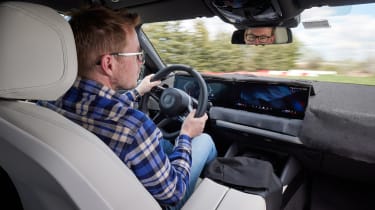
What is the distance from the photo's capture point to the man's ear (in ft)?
4.18

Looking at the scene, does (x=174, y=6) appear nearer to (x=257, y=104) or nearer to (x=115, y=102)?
(x=257, y=104)

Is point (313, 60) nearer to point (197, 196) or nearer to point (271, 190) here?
point (271, 190)

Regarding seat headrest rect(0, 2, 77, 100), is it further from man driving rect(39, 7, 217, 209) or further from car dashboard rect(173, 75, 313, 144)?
car dashboard rect(173, 75, 313, 144)

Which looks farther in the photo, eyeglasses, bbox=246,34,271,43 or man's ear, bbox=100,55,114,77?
eyeglasses, bbox=246,34,271,43

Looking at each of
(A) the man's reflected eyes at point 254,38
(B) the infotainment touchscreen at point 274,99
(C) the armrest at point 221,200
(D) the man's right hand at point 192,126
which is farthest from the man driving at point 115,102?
(B) the infotainment touchscreen at point 274,99

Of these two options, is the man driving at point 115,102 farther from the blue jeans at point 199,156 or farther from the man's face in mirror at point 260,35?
the man's face in mirror at point 260,35

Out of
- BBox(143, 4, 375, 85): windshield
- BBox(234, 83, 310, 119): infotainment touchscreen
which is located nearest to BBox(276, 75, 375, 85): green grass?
BBox(143, 4, 375, 85): windshield

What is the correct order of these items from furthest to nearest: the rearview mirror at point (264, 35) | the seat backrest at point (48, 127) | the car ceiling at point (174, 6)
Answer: the rearview mirror at point (264, 35), the car ceiling at point (174, 6), the seat backrest at point (48, 127)

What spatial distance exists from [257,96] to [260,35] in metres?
0.50

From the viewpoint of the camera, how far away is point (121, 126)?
3.84ft

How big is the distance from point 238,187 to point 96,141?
0.87 metres

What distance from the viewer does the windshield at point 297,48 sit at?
234 centimetres

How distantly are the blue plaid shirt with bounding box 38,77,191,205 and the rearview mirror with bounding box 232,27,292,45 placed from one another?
4.34ft

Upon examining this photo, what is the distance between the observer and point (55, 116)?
1107 mm
